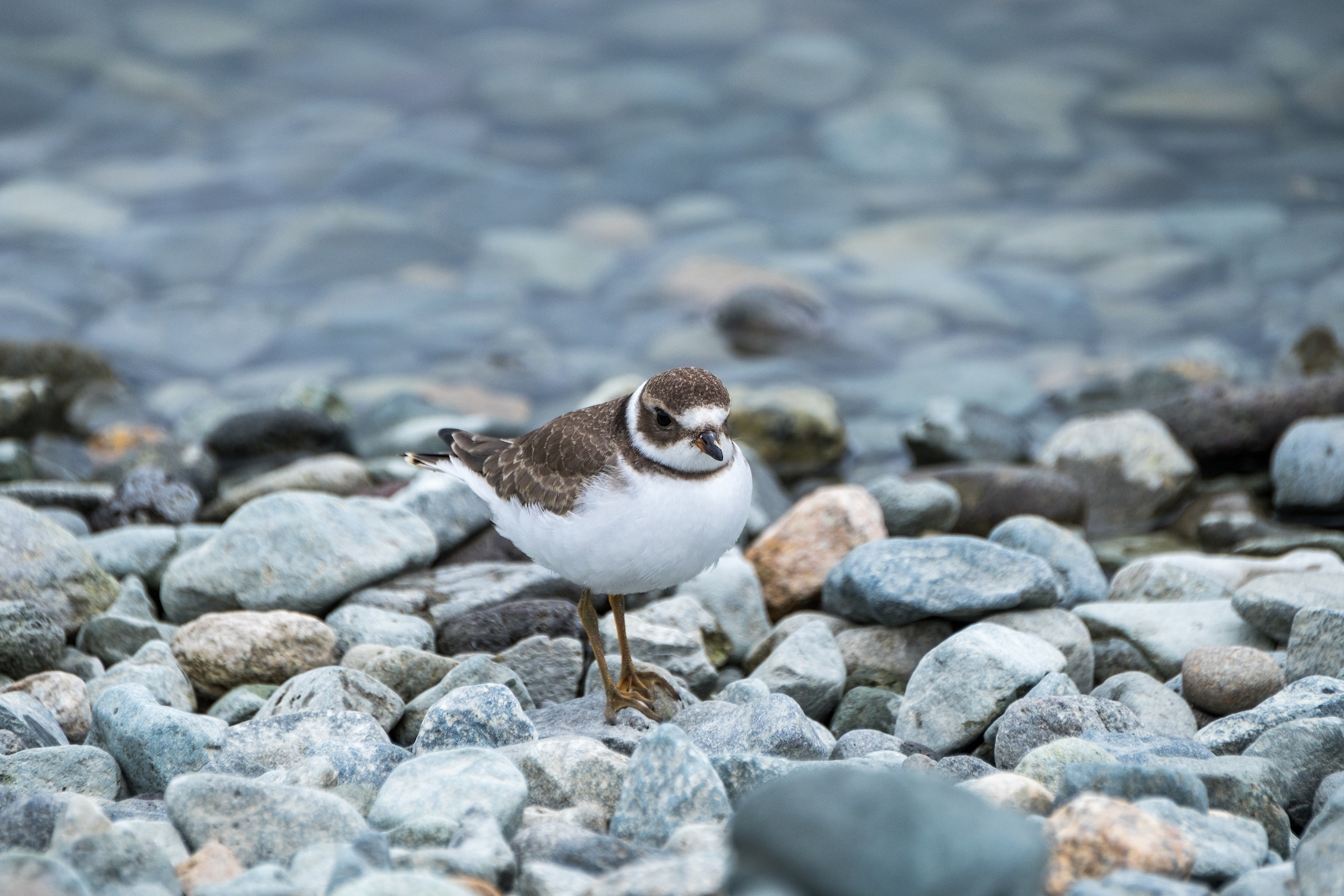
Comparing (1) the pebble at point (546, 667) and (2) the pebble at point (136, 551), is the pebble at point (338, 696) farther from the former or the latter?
(2) the pebble at point (136, 551)

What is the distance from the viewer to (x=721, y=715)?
183 inches

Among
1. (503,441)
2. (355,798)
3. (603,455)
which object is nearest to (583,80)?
(503,441)

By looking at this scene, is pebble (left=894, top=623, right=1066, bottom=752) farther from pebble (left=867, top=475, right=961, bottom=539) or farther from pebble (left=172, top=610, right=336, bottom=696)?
pebble (left=172, top=610, right=336, bottom=696)

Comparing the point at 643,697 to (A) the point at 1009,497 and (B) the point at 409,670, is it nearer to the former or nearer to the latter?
(B) the point at 409,670

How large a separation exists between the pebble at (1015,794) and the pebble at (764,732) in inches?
28.7

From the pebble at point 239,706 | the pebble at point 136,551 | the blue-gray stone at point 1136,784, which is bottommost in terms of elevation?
the pebble at point 136,551

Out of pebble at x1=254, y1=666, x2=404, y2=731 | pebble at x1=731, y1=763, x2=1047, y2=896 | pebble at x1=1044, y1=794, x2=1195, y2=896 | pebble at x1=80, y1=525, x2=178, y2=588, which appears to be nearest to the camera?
pebble at x1=731, y1=763, x2=1047, y2=896

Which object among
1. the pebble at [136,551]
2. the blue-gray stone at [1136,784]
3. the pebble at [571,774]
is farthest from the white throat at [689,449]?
the pebble at [136,551]

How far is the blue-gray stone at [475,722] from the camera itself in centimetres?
438

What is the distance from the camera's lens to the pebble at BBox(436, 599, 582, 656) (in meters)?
5.74

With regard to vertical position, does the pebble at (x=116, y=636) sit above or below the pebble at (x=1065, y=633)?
below

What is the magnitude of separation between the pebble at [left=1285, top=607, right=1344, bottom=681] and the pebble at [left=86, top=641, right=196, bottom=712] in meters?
4.68

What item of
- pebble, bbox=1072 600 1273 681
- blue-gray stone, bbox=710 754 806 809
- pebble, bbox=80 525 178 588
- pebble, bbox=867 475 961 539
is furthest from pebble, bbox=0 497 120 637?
pebble, bbox=1072 600 1273 681

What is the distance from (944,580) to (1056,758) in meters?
1.50
